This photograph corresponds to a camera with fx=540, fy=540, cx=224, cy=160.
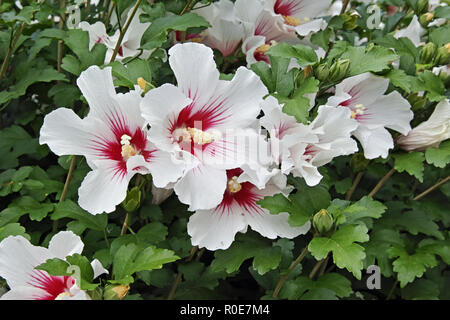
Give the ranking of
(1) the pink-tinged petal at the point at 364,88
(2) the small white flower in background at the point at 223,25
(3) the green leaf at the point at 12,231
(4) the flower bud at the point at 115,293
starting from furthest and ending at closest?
(2) the small white flower in background at the point at 223,25 < (1) the pink-tinged petal at the point at 364,88 < (3) the green leaf at the point at 12,231 < (4) the flower bud at the point at 115,293

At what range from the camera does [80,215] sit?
828 mm

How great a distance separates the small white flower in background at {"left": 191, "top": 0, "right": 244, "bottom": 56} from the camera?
3.21ft

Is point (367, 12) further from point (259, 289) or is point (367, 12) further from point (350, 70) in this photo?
point (259, 289)

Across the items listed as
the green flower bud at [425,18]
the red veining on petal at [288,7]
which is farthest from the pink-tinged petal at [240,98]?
the green flower bud at [425,18]

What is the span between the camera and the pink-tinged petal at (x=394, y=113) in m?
0.88

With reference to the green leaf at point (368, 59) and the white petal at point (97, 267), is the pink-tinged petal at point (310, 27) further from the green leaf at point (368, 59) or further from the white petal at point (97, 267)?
the white petal at point (97, 267)

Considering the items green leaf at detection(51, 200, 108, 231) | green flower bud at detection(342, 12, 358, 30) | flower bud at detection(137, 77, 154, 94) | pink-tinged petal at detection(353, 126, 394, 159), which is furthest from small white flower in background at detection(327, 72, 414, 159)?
green leaf at detection(51, 200, 108, 231)

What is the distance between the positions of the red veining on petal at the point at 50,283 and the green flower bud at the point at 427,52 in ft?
2.30

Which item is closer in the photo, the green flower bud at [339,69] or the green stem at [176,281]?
the green flower bud at [339,69]

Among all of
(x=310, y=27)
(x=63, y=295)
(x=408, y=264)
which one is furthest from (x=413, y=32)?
(x=63, y=295)

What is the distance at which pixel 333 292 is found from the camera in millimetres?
848

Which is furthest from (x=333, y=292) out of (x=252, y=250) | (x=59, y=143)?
(x=59, y=143)

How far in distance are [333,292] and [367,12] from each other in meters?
0.57

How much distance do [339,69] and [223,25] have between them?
0.92ft
